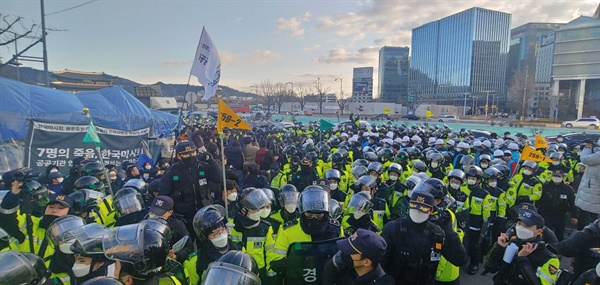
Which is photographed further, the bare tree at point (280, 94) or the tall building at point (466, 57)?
the tall building at point (466, 57)

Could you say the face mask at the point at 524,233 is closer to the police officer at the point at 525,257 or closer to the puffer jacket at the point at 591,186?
the police officer at the point at 525,257

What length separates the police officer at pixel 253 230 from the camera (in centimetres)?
374

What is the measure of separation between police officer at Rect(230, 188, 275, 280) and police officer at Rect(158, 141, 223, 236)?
6.77ft

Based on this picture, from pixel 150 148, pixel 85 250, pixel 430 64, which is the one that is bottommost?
pixel 150 148

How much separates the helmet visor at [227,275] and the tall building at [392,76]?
463 ft

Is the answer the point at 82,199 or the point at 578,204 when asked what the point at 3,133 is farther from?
the point at 578,204

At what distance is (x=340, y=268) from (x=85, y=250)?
213 cm

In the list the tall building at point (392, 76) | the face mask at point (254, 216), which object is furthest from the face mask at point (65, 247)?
the tall building at point (392, 76)

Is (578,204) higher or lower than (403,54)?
lower

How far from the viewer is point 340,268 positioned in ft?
9.45

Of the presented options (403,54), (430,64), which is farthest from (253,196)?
(403,54)

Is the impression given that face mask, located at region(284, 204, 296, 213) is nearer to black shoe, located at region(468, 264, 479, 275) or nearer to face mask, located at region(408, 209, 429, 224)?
face mask, located at region(408, 209, 429, 224)

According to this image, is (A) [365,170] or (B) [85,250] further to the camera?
(A) [365,170]

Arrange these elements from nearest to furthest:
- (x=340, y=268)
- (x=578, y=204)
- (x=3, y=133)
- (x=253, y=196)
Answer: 1. (x=340, y=268)
2. (x=253, y=196)
3. (x=578, y=204)
4. (x=3, y=133)
